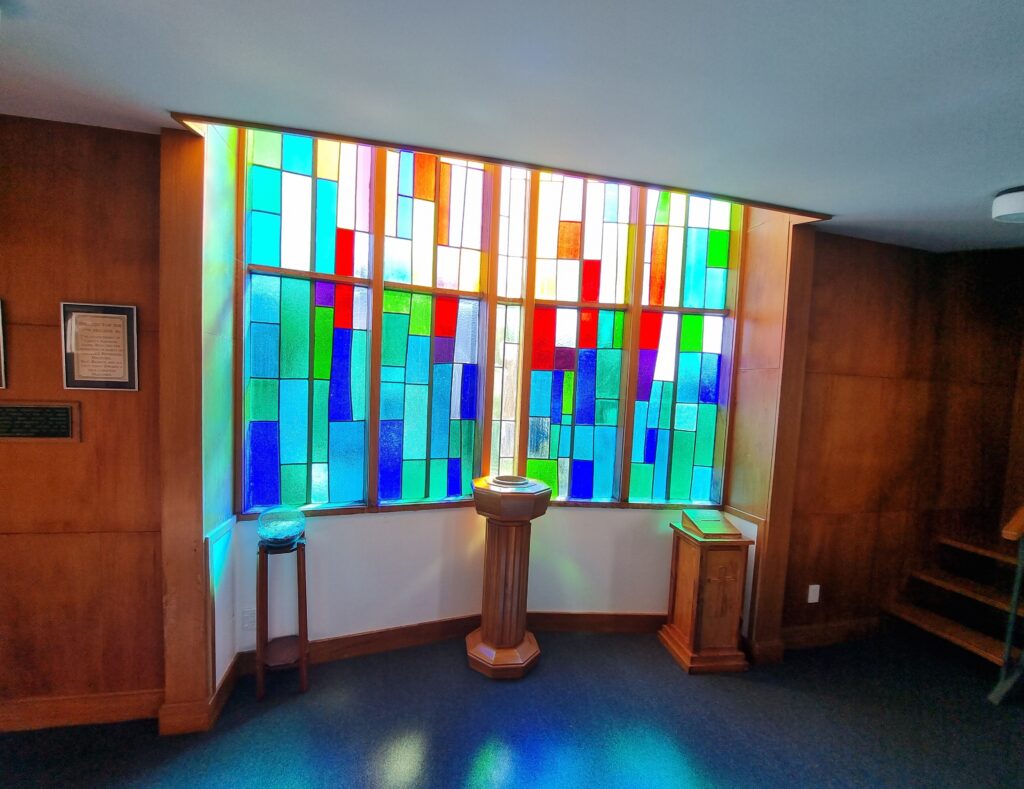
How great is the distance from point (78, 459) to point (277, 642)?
1260mm

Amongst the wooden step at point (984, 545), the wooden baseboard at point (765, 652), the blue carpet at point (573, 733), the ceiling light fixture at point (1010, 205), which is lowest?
the blue carpet at point (573, 733)

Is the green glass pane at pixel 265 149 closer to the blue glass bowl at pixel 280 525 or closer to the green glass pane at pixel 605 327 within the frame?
the blue glass bowl at pixel 280 525

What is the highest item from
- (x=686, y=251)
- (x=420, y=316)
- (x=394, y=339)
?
(x=686, y=251)

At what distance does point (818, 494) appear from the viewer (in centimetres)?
269

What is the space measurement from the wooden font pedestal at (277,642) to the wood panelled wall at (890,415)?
2.83 metres

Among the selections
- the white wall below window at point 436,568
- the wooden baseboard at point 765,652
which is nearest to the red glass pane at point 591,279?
the white wall below window at point 436,568

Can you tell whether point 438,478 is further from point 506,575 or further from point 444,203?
point 444,203

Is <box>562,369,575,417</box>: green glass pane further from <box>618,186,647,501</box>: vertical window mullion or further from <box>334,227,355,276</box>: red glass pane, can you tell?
<box>334,227,355,276</box>: red glass pane

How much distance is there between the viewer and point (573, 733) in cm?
199

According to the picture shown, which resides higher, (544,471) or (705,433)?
(705,433)

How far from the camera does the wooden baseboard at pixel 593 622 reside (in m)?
2.83

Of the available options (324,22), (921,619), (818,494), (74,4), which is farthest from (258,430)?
(921,619)

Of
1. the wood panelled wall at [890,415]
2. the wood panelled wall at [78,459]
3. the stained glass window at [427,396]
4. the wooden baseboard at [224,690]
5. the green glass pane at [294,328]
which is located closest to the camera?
the wood panelled wall at [78,459]

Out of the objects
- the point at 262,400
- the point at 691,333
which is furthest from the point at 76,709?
the point at 691,333
